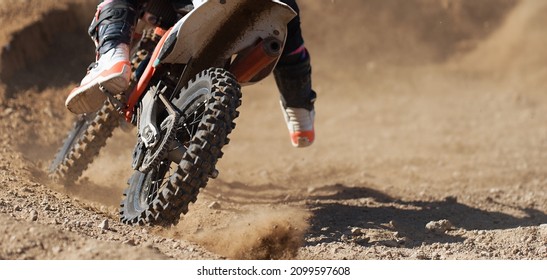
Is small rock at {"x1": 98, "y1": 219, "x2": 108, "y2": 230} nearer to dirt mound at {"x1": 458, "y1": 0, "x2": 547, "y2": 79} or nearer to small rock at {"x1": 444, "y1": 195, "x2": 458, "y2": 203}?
small rock at {"x1": 444, "y1": 195, "x2": 458, "y2": 203}

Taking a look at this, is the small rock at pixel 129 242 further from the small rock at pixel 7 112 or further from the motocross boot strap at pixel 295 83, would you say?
the small rock at pixel 7 112

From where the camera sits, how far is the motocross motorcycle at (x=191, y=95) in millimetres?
4887

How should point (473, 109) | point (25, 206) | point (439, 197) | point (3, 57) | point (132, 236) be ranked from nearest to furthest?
point (132, 236)
point (25, 206)
point (439, 197)
point (3, 57)
point (473, 109)

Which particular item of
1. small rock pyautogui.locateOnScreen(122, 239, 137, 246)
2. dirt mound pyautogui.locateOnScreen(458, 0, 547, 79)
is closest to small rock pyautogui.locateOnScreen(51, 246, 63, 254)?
small rock pyautogui.locateOnScreen(122, 239, 137, 246)

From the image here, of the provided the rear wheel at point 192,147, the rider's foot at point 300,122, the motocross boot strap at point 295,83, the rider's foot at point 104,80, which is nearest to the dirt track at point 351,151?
the rear wheel at point 192,147

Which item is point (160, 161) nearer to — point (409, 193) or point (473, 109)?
point (409, 193)

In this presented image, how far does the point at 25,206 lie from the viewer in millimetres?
5238

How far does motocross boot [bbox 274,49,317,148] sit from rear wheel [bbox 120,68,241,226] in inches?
45.9

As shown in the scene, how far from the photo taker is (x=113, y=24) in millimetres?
5648

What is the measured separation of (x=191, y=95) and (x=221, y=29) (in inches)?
20.1

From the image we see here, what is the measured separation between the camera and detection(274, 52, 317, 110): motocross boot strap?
20.6 ft

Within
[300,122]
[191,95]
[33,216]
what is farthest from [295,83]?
[33,216]

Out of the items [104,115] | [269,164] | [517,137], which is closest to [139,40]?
[104,115]

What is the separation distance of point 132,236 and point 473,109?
7.13 m
